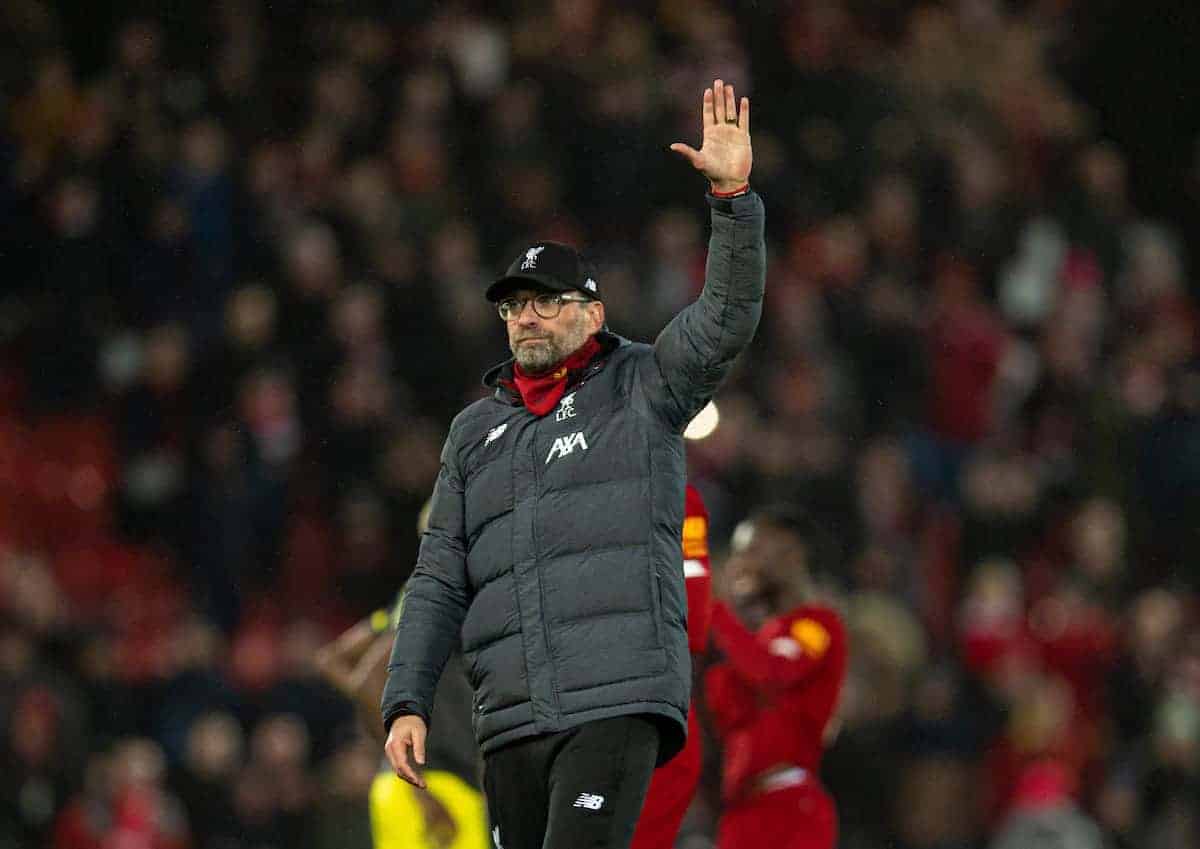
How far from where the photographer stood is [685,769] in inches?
245

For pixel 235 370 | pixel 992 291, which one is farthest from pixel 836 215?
pixel 235 370

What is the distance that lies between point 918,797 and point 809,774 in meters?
4.25

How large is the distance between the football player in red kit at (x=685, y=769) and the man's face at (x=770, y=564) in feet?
4.21

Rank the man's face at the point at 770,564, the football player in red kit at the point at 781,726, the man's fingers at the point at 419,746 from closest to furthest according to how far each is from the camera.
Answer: the man's fingers at the point at 419,746, the football player in red kit at the point at 781,726, the man's face at the point at 770,564

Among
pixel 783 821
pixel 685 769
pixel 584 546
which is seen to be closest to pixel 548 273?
pixel 584 546

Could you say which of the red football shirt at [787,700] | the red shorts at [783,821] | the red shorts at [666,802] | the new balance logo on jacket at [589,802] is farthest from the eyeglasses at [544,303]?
the red shorts at [783,821]

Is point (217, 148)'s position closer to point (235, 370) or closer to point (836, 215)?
point (235, 370)

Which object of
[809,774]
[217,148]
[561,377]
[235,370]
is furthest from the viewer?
[217,148]

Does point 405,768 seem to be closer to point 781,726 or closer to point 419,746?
point 419,746

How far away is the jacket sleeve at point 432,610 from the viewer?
5.32 meters

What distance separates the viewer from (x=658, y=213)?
44.9 ft

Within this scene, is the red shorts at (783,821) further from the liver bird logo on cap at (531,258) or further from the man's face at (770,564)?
the liver bird logo on cap at (531,258)

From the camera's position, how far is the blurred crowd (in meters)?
11.6

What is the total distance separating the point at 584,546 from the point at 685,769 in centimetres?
127
